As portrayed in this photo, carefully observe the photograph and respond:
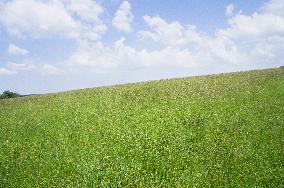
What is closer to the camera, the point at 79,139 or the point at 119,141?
the point at 119,141

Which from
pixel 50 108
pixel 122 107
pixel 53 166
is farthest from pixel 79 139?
pixel 50 108

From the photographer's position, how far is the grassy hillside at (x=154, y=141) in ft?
53.1

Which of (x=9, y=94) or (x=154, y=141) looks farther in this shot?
(x=9, y=94)

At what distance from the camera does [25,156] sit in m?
21.3

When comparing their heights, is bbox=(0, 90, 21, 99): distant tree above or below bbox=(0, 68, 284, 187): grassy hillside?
above

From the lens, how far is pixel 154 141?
2119 cm

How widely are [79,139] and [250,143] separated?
422 inches

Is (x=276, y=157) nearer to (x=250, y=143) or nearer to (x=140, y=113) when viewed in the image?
(x=250, y=143)

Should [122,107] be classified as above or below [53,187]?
above

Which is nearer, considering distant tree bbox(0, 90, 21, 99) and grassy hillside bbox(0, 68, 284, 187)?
grassy hillside bbox(0, 68, 284, 187)

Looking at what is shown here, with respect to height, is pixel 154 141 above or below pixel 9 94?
below

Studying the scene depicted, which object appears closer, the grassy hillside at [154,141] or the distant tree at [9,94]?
the grassy hillside at [154,141]

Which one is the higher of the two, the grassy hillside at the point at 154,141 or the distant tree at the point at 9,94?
the distant tree at the point at 9,94

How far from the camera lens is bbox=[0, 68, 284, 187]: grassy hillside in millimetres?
16172
